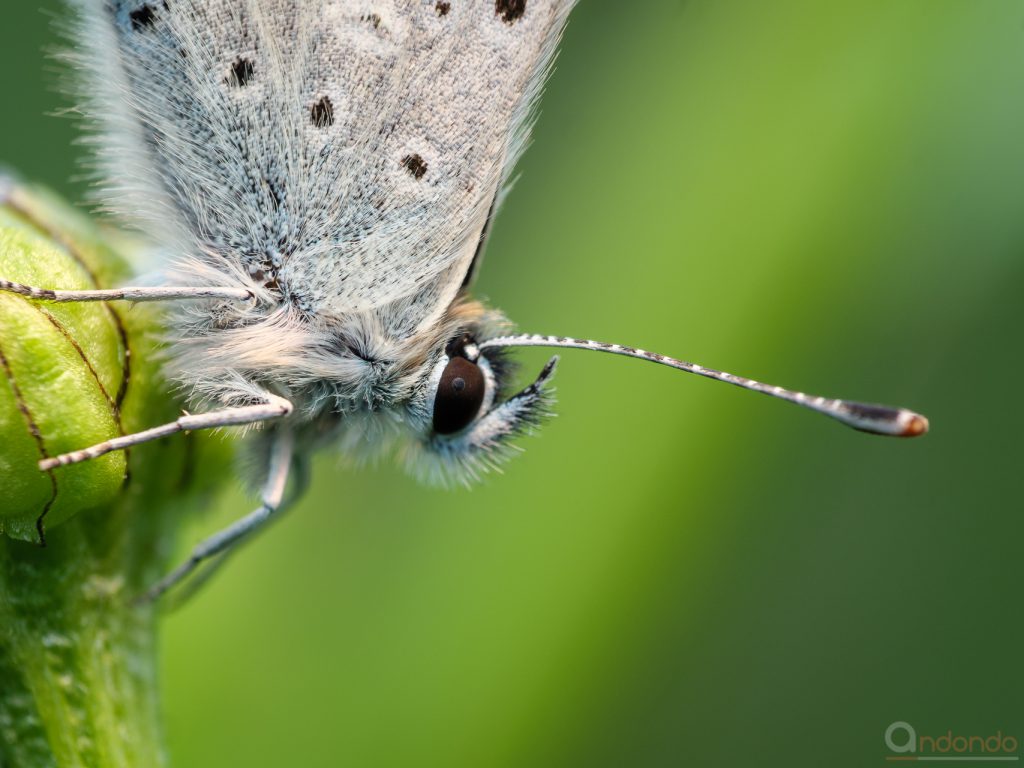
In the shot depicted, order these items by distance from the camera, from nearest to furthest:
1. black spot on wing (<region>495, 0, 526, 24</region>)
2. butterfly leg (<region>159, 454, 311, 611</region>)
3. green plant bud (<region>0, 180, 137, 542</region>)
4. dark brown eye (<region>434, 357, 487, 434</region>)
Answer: green plant bud (<region>0, 180, 137, 542</region>)
black spot on wing (<region>495, 0, 526, 24</region>)
dark brown eye (<region>434, 357, 487, 434</region>)
butterfly leg (<region>159, 454, 311, 611</region>)

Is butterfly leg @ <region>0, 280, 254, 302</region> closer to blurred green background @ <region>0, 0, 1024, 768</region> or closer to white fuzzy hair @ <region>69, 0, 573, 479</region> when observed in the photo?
white fuzzy hair @ <region>69, 0, 573, 479</region>

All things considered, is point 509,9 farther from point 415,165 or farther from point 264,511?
point 264,511

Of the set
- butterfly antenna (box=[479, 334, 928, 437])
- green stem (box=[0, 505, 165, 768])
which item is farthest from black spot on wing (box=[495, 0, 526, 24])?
green stem (box=[0, 505, 165, 768])

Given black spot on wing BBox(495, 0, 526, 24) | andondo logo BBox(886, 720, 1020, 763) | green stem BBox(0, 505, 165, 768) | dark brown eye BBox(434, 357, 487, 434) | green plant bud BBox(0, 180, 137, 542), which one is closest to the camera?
green plant bud BBox(0, 180, 137, 542)

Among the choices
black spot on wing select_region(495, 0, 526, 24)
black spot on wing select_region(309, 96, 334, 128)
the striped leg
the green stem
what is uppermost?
black spot on wing select_region(495, 0, 526, 24)

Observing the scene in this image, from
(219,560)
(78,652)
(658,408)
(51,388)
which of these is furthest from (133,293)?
(658,408)

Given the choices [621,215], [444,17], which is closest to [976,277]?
[621,215]

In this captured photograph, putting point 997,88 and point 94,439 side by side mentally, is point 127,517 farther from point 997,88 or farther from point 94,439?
point 997,88
